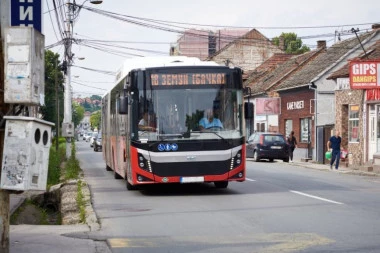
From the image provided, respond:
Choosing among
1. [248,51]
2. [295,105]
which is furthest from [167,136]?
[248,51]

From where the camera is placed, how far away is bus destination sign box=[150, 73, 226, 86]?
16.9 meters

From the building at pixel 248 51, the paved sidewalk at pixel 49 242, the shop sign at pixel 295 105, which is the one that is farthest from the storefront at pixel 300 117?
the paved sidewalk at pixel 49 242

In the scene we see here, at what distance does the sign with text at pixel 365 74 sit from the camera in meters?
31.7

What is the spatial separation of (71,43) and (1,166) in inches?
1318

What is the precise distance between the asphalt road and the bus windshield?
4.78 feet

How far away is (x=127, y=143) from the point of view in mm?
17781

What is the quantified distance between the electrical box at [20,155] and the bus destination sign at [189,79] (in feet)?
31.9

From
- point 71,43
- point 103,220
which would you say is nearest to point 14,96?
point 103,220

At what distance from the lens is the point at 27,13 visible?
1061 centimetres

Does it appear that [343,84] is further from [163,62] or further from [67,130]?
[163,62]

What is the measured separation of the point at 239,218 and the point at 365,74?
818 inches

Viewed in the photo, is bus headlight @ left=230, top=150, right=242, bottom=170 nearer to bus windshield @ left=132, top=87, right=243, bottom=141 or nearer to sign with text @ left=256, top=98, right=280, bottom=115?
bus windshield @ left=132, top=87, right=243, bottom=141

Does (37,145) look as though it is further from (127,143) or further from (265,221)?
(127,143)

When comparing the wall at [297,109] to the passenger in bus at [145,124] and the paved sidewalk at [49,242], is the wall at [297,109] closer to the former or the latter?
the passenger in bus at [145,124]
